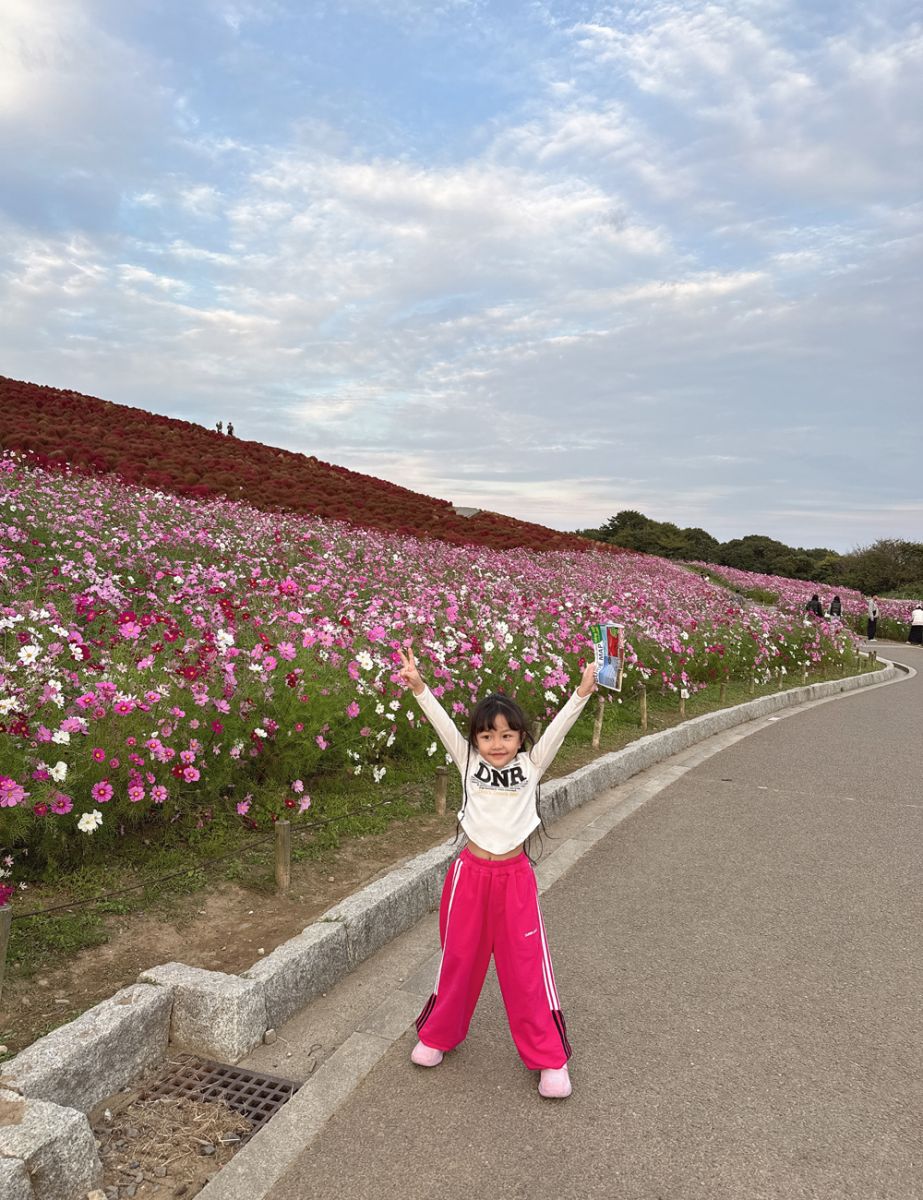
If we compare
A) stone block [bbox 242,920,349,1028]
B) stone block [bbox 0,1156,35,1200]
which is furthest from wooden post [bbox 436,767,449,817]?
stone block [bbox 0,1156,35,1200]

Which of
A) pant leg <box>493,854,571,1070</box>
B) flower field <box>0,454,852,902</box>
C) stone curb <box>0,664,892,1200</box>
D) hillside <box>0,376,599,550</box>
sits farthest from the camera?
hillside <box>0,376,599,550</box>

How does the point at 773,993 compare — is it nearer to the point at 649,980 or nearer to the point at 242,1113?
the point at 649,980

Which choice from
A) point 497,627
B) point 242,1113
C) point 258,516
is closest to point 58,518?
point 258,516

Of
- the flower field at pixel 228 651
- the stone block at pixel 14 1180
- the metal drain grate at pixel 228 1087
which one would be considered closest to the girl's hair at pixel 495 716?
the metal drain grate at pixel 228 1087

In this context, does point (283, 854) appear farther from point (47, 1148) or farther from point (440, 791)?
point (47, 1148)

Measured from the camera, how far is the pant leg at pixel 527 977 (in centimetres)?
284

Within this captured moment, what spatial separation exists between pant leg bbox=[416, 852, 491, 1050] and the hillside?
43.8 feet

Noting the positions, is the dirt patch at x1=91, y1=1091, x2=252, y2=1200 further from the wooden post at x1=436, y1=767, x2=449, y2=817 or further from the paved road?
the wooden post at x1=436, y1=767, x2=449, y2=817

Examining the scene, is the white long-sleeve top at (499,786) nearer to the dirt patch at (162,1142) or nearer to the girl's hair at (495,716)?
the girl's hair at (495,716)

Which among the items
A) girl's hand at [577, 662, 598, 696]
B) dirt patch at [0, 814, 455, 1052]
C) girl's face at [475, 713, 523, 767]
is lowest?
dirt patch at [0, 814, 455, 1052]

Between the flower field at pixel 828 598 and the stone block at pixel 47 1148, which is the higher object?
the flower field at pixel 828 598

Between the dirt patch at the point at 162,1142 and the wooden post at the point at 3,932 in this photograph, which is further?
the wooden post at the point at 3,932

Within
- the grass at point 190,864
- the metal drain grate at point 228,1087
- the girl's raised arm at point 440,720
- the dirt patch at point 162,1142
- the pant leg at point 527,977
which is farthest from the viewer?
the grass at point 190,864

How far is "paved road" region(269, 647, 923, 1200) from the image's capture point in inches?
95.6
